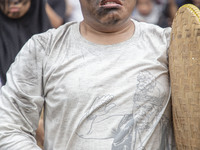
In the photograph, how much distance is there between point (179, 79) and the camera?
2211 millimetres

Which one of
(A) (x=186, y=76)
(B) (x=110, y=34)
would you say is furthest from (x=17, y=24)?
(A) (x=186, y=76)

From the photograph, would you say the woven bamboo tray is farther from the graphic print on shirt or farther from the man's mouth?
the man's mouth

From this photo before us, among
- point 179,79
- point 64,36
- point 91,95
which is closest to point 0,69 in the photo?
point 64,36

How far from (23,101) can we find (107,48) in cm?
50

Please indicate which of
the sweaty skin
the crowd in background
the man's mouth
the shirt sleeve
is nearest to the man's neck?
the sweaty skin

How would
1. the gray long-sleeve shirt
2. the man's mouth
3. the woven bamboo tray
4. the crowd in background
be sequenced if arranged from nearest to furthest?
1. the woven bamboo tray
2. the gray long-sleeve shirt
3. the man's mouth
4. the crowd in background

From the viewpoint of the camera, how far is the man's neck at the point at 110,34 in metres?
2.43

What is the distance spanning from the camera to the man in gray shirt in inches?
87.7

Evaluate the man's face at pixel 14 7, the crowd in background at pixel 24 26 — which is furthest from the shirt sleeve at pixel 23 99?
the man's face at pixel 14 7

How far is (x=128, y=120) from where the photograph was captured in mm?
2227

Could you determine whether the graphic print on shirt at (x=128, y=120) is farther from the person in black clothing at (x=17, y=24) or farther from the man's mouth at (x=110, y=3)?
the person in black clothing at (x=17, y=24)

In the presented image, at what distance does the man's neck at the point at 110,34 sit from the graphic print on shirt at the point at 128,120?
0.29 meters

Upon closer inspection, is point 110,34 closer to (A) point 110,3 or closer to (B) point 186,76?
(A) point 110,3

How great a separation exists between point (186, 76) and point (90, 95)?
1.53 ft
